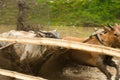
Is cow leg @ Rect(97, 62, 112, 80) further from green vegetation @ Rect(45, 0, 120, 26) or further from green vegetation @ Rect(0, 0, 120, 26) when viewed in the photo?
green vegetation @ Rect(45, 0, 120, 26)

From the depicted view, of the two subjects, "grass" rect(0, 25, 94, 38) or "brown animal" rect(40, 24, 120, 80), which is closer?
"brown animal" rect(40, 24, 120, 80)

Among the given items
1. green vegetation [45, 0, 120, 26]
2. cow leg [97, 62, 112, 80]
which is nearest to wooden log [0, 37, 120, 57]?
cow leg [97, 62, 112, 80]

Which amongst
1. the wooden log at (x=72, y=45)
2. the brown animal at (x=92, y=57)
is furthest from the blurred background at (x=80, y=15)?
the wooden log at (x=72, y=45)

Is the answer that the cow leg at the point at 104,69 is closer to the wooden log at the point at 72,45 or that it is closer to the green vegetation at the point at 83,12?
the wooden log at the point at 72,45

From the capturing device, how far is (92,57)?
6.34m

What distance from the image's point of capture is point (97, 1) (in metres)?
15.2

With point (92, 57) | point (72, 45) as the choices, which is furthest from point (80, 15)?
point (72, 45)

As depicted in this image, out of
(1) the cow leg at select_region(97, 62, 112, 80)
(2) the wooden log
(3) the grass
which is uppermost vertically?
(2) the wooden log

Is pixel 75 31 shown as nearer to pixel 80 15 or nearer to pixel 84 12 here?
pixel 80 15

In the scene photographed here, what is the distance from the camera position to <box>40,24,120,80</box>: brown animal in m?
6.25

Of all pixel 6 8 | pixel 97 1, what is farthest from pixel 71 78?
pixel 97 1

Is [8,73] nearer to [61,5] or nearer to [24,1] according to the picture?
[24,1]

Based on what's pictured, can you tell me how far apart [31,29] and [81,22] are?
666 cm

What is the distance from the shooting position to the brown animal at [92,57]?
625cm
